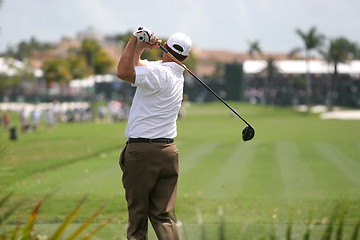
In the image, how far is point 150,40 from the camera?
16.4 ft

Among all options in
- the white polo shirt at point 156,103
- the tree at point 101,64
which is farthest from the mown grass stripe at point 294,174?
the tree at point 101,64

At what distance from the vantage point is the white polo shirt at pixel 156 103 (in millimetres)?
5133

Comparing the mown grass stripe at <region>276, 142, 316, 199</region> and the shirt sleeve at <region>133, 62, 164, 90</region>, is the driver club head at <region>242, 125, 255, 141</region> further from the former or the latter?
the mown grass stripe at <region>276, 142, 316, 199</region>

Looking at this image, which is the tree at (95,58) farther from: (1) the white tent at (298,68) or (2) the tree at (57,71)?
(1) the white tent at (298,68)

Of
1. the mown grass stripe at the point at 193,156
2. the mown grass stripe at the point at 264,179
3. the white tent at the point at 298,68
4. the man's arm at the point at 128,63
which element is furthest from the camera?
the white tent at the point at 298,68

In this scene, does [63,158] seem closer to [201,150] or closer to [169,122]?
[201,150]

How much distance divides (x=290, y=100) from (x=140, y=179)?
9284 centimetres

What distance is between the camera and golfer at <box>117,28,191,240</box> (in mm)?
5199

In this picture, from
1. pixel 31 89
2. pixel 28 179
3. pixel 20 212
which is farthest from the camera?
pixel 31 89

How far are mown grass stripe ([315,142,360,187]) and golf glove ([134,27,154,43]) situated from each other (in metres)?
7.84

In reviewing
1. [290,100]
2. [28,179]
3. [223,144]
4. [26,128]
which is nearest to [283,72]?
[290,100]

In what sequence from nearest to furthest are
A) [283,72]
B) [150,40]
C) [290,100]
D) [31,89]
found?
1. [150,40]
2. [290,100]
3. [283,72]
4. [31,89]

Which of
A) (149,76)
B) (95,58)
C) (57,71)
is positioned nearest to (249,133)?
(149,76)

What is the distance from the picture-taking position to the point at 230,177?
12.7m
